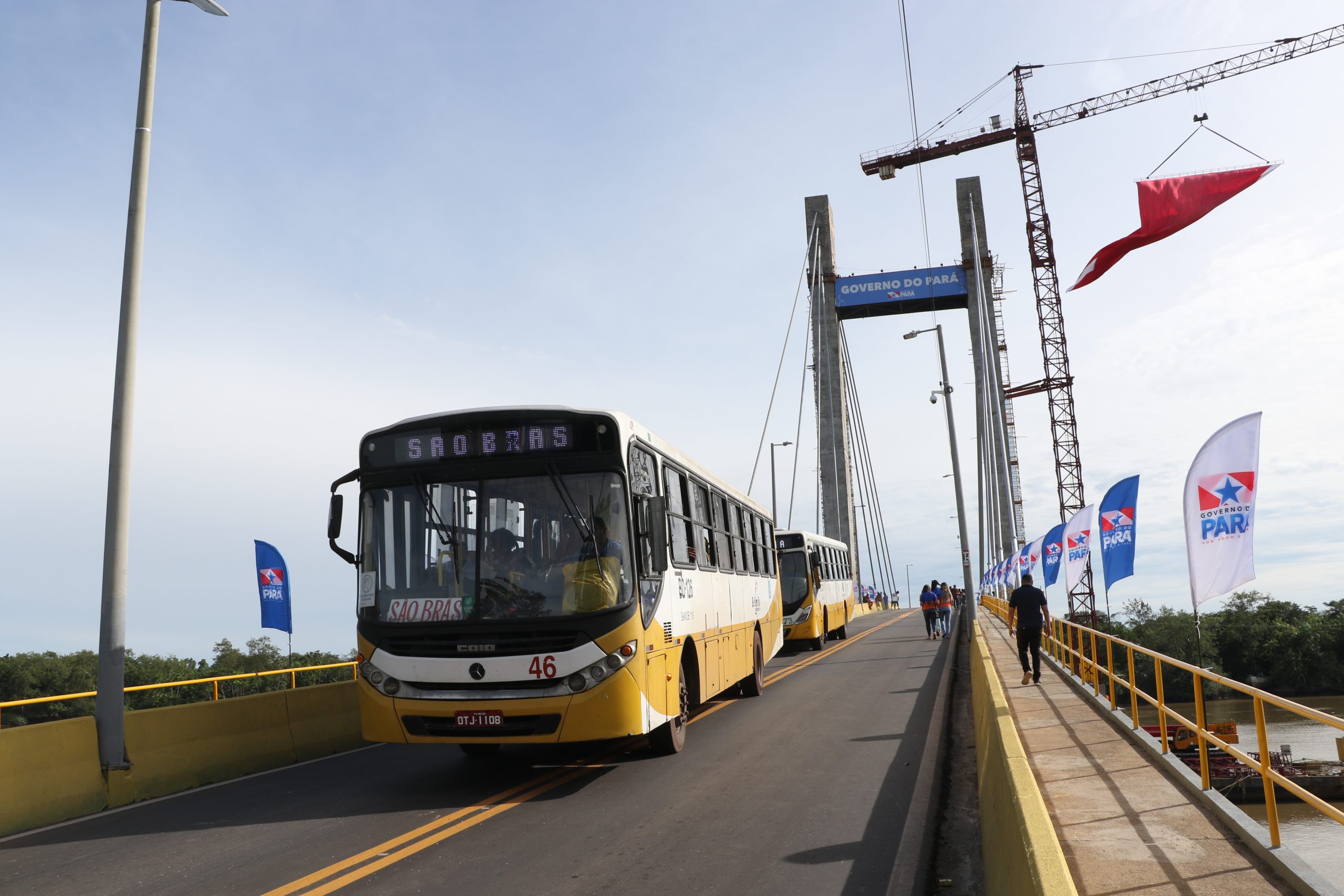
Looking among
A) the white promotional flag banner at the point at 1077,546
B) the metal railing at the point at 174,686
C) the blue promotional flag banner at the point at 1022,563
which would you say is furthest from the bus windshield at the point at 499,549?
the blue promotional flag banner at the point at 1022,563

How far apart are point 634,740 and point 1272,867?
6741 millimetres

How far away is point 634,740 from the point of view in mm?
10820

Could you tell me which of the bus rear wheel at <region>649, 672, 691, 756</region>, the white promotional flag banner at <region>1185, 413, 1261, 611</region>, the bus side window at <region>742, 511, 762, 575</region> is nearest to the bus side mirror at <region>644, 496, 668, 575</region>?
the bus rear wheel at <region>649, 672, 691, 756</region>

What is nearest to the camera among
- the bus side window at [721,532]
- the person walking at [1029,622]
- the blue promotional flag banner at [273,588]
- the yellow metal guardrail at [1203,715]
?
the yellow metal guardrail at [1203,715]

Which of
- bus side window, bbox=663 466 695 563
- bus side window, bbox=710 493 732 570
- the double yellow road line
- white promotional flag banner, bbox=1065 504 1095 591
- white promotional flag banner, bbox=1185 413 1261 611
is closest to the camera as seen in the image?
the double yellow road line

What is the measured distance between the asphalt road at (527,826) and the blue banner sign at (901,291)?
162ft

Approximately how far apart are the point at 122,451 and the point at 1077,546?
2231 cm

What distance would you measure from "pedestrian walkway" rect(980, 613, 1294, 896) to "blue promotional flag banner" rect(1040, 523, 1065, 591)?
18.3m

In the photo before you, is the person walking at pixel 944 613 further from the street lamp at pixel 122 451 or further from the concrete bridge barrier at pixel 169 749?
the street lamp at pixel 122 451

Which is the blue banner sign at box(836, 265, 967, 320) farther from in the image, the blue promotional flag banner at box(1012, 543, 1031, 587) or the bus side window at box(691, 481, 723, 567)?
the bus side window at box(691, 481, 723, 567)

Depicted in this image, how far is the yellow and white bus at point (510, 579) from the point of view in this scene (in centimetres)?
801

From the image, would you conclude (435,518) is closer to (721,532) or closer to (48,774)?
(48,774)

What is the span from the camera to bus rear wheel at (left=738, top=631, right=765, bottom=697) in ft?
50.1

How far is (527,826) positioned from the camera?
704cm
